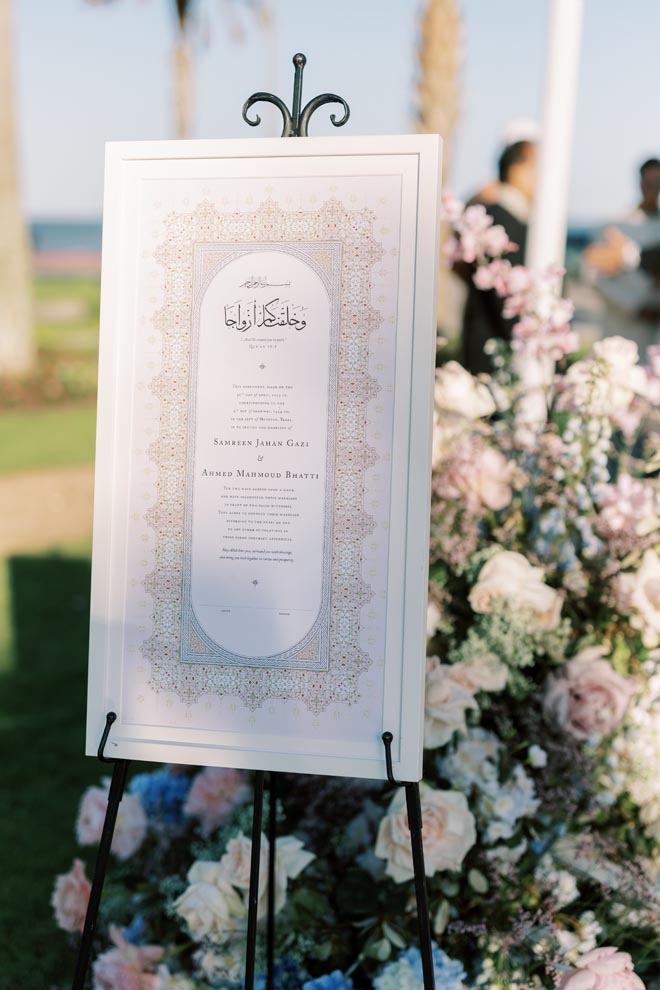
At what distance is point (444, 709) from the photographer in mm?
1837

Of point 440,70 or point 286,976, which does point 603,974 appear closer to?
point 286,976

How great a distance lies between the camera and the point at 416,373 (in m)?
1.48

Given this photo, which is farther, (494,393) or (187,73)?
(187,73)

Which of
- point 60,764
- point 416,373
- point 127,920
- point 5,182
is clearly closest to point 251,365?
point 416,373

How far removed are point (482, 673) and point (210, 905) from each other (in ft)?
2.04

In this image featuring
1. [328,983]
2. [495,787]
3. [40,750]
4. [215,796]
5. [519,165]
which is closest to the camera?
[328,983]

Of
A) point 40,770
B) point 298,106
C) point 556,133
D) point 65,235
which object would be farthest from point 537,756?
point 65,235

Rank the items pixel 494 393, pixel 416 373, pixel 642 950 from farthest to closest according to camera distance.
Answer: pixel 494 393 → pixel 642 950 → pixel 416 373

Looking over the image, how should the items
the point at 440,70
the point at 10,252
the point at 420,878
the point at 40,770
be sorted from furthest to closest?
1. the point at 440,70
2. the point at 10,252
3. the point at 40,770
4. the point at 420,878

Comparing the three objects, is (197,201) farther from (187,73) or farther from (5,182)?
(187,73)

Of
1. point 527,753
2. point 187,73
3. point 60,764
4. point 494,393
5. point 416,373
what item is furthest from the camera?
point 187,73

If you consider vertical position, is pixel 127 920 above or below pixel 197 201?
below

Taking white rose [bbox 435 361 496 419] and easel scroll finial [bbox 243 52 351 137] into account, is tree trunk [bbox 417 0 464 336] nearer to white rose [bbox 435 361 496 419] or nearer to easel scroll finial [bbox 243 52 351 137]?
white rose [bbox 435 361 496 419]

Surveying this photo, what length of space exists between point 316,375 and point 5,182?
10575 millimetres
